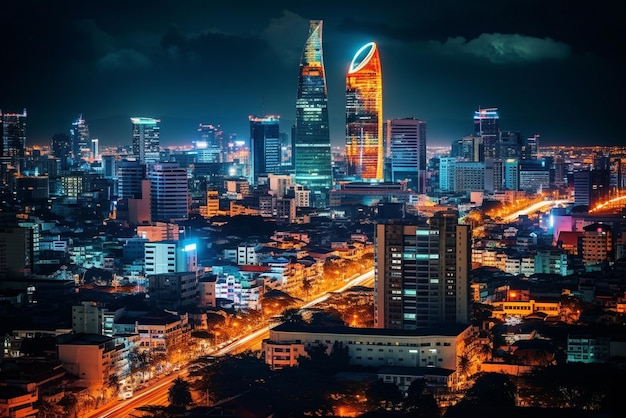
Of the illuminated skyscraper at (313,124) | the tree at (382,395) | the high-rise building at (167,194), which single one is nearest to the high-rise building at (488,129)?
the illuminated skyscraper at (313,124)

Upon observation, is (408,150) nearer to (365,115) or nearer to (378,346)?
(365,115)

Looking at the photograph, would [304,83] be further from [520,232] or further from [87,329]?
[87,329]

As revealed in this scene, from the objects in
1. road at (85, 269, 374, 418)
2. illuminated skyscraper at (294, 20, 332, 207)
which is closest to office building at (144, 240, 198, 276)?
road at (85, 269, 374, 418)

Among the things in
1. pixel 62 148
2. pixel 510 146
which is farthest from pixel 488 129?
pixel 62 148

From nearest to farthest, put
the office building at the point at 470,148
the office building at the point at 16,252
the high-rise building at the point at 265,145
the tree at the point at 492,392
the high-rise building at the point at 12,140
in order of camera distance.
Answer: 1. the tree at the point at 492,392
2. the office building at the point at 16,252
3. the high-rise building at the point at 12,140
4. the high-rise building at the point at 265,145
5. the office building at the point at 470,148

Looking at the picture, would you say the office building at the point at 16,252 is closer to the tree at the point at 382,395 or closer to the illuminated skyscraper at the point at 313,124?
the tree at the point at 382,395

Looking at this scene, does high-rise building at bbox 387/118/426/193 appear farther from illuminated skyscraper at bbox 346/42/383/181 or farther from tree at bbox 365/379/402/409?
tree at bbox 365/379/402/409
